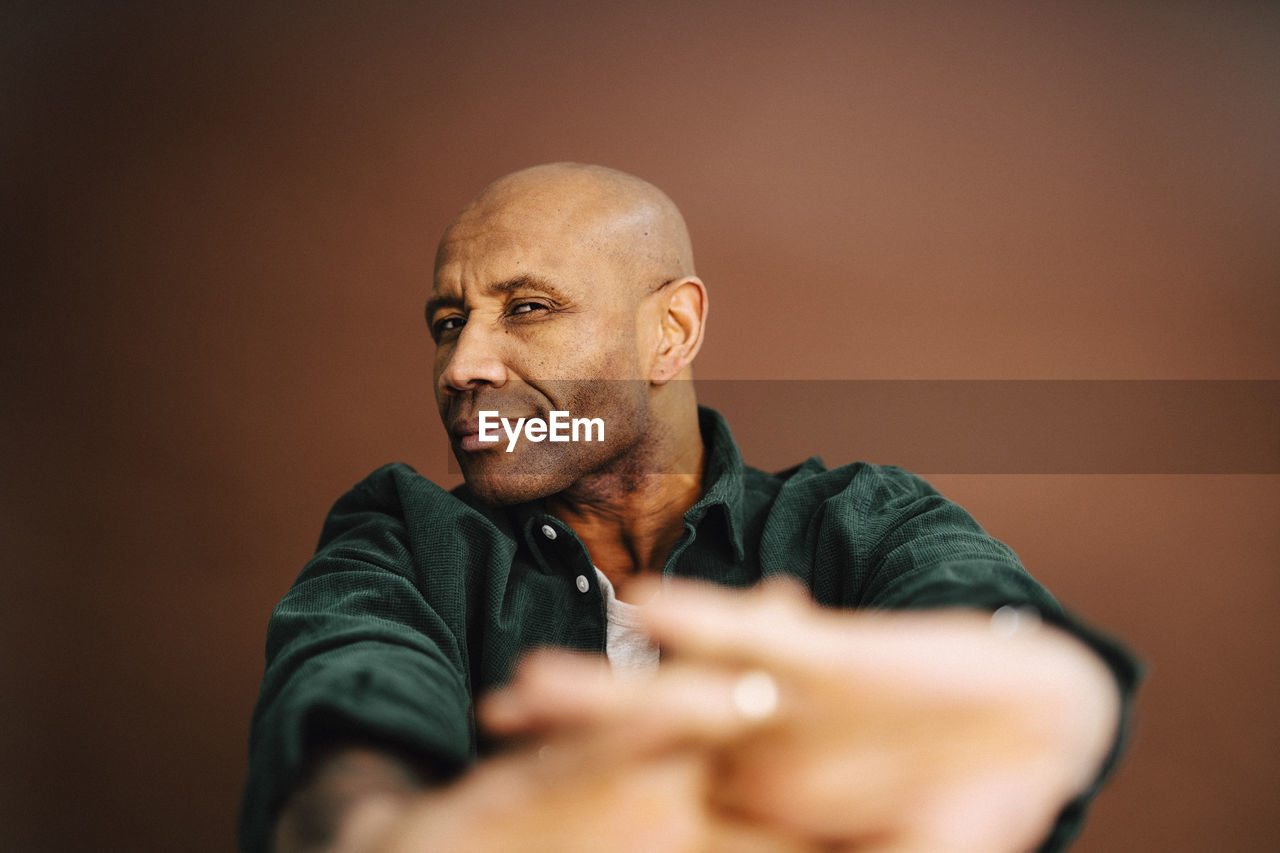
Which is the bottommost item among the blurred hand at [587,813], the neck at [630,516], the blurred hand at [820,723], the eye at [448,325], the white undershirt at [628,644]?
the white undershirt at [628,644]

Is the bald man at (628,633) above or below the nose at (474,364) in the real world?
below

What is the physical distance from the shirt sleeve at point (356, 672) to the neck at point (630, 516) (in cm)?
26

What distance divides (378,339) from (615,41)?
737mm

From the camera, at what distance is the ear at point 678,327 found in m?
1.16

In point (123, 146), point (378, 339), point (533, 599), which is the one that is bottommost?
point (533, 599)

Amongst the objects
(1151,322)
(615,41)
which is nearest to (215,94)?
(615,41)

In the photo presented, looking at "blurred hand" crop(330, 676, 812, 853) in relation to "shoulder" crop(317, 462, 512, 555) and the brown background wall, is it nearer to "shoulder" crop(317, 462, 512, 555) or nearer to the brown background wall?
"shoulder" crop(317, 462, 512, 555)

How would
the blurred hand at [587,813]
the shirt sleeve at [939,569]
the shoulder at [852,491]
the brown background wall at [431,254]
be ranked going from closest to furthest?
1. the blurred hand at [587,813]
2. the shirt sleeve at [939,569]
3. the shoulder at [852,491]
4. the brown background wall at [431,254]

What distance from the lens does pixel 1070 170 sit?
1.47 meters

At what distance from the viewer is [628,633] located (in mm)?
1022

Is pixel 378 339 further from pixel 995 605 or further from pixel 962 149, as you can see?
pixel 995 605

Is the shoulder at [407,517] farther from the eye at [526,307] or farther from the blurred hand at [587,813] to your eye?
the blurred hand at [587,813]

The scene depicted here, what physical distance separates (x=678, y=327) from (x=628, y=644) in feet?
1.50

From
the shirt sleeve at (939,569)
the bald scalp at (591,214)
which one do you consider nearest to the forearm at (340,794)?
the shirt sleeve at (939,569)
